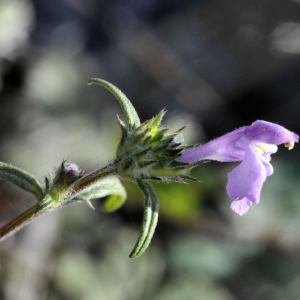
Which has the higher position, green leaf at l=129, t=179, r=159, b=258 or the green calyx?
the green calyx

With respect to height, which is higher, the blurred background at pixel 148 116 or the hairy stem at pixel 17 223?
the blurred background at pixel 148 116

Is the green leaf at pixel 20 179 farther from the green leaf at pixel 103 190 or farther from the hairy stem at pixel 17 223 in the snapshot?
the green leaf at pixel 103 190

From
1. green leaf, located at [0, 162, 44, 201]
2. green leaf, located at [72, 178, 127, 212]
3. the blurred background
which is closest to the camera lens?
green leaf, located at [0, 162, 44, 201]

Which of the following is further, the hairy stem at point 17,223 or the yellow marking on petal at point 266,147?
the hairy stem at point 17,223

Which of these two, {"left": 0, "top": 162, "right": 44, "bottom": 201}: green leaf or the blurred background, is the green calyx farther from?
the blurred background

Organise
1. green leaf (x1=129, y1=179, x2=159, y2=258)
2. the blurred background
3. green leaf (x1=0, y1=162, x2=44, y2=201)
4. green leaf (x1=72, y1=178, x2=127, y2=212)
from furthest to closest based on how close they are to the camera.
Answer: the blurred background, green leaf (x1=72, y1=178, x2=127, y2=212), green leaf (x1=0, y1=162, x2=44, y2=201), green leaf (x1=129, y1=179, x2=159, y2=258)

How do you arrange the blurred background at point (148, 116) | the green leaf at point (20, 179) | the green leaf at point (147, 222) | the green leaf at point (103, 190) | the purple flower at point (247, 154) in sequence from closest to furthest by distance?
the purple flower at point (247, 154)
the green leaf at point (147, 222)
the green leaf at point (20, 179)
the green leaf at point (103, 190)
the blurred background at point (148, 116)

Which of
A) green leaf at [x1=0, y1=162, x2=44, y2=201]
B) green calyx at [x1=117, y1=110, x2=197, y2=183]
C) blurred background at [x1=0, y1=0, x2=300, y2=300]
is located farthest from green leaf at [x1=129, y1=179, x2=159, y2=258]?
blurred background at [x1=0, y1=0, x2=300, y2=300]

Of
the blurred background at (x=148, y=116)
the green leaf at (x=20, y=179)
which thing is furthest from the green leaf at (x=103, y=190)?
the blurred background at (x=148, y=116)
